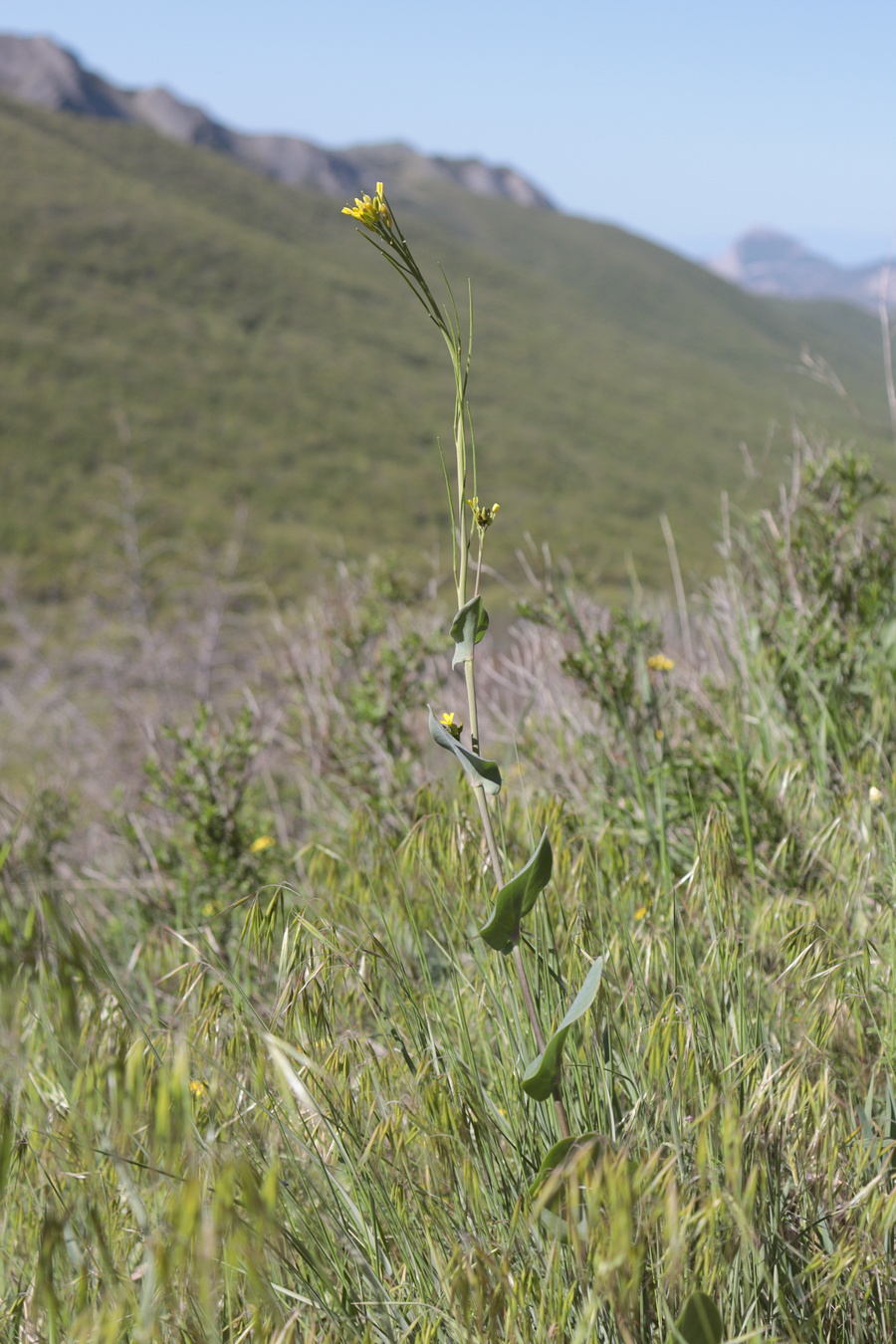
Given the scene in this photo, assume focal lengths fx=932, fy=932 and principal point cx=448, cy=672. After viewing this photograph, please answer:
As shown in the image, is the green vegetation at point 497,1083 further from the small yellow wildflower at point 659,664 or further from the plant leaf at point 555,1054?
the small yellow wildflower at point 659,664

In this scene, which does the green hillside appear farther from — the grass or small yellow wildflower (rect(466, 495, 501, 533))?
small yellow wildflower (rect(466, 495, 501, 533))

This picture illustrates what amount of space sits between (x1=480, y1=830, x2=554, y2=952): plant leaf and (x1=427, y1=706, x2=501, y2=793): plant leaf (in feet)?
0.27

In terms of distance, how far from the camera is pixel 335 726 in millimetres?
3500

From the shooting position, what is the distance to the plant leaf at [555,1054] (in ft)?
2.88

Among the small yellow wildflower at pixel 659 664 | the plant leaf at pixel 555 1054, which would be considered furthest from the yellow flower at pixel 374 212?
the small yellow wildflower at pixel 659 664

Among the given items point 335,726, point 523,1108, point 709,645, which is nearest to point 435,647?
point 335,726

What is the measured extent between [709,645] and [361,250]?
5394 cm

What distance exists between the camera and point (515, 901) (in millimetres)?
932

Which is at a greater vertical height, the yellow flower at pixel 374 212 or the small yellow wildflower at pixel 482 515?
the yellow flower at pixel 374 212

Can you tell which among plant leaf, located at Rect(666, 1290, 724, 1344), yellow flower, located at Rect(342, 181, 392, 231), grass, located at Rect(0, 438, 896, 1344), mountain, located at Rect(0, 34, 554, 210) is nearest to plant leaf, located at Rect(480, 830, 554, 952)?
grass, located at Rect(0, 438, 896, 1344)

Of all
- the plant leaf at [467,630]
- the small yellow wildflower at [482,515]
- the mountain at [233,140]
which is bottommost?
the plant leaf at [467,630]

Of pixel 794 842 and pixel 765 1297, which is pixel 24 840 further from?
pixel 765 1297

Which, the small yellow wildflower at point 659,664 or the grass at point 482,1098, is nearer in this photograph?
the grass at point 482,1098

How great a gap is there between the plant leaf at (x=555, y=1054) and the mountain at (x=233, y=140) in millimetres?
63695
